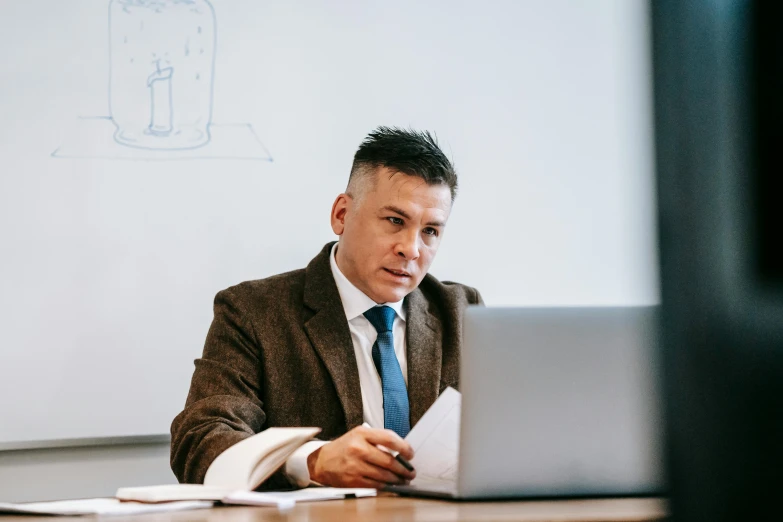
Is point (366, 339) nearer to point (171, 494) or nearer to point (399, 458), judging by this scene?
point (399, 458)

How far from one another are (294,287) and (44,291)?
56 centimetres

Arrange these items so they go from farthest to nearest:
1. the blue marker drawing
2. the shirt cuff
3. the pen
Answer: the blue marker drawing
the shirt cuff
the pen

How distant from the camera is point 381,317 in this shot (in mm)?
1938

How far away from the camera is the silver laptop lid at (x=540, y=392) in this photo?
0.93 metres

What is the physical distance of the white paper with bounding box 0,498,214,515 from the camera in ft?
3.04

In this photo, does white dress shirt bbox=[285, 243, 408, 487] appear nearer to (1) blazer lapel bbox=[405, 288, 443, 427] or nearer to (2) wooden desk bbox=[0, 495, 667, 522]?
(1) blazer lapel bbox=[405, 288, 443, 427]

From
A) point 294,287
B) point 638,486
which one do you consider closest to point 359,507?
point 638,486

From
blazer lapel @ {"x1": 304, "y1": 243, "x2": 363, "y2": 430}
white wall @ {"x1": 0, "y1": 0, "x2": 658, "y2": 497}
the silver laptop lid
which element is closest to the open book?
the silver laptop lid

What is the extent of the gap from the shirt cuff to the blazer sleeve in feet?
0.22

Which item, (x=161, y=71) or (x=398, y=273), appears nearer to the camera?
(x=398, y=273)

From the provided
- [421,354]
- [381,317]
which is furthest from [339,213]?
[421,354]

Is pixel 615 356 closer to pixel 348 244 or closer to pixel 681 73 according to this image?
pixel 681 73

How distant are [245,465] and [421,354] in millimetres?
841

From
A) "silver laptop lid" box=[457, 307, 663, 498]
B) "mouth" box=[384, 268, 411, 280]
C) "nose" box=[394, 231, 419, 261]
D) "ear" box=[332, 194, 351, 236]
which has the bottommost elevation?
"silver laptop lid" box=[457, 307, 663, 498]
